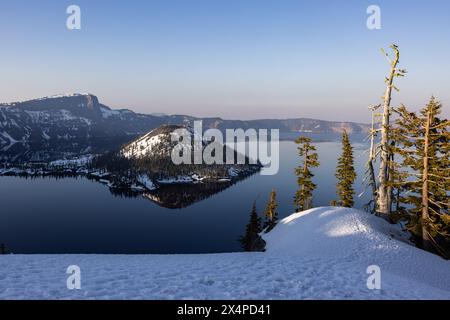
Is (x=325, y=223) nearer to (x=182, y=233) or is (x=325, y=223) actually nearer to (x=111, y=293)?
(x=111, y=293)

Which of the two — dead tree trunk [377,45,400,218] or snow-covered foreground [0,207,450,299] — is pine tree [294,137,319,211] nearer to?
dead tree trunk [377,45,400,218]

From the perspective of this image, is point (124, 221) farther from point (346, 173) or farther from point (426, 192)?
point (426, 192)

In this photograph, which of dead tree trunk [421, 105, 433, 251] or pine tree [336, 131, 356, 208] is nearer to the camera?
dead tree trunk [421, 105, 433, 251]

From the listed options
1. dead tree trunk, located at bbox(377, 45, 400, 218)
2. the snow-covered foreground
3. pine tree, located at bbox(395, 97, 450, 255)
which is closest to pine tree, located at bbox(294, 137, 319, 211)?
dead tree trunk, located at bbox(377, 45, 400, 218)

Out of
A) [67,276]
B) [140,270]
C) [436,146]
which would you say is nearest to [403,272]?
[436,146]

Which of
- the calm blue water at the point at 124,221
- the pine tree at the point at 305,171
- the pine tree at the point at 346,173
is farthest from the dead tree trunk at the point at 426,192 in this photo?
the calm blue water at the point at 124,221
